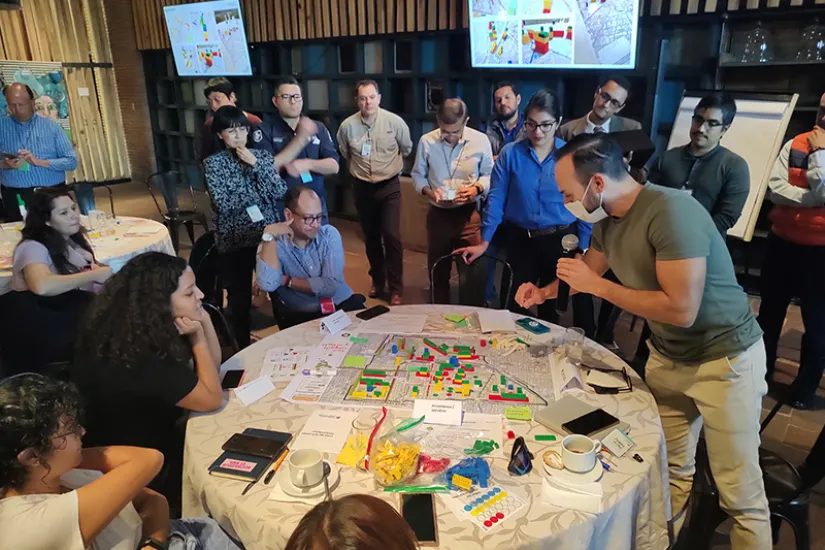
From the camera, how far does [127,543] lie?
1367mm

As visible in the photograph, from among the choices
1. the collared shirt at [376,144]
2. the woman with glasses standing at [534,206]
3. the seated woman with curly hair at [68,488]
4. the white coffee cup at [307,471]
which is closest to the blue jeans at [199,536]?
the seated woman with curly hair at [68,488]

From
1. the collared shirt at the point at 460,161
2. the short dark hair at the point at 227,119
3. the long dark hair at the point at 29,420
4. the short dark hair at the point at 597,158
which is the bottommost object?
the long dark hair at the point at 29,420

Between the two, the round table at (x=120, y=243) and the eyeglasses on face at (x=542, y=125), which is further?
the round table at (x=120, y=243)

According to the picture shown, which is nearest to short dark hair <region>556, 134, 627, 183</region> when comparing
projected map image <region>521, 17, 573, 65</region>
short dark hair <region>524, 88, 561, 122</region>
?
short dark hair <region>524, 88, 561, 122</region>

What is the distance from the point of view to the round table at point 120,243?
3055 mm

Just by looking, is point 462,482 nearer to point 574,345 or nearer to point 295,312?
point 574,345

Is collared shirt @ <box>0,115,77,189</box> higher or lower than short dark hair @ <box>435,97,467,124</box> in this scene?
lower

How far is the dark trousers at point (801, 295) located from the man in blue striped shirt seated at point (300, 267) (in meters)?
2.12

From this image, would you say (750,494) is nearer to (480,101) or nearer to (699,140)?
(699,140)

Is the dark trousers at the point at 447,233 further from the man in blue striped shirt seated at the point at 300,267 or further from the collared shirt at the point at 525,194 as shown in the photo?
the man in blue striped shirt seated at the point at 300,267

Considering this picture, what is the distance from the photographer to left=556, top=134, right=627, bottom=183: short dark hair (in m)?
1.71

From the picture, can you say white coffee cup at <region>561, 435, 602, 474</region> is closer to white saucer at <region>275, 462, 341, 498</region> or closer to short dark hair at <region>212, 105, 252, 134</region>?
white saucer at <region>275, 462, 341, 498</region>

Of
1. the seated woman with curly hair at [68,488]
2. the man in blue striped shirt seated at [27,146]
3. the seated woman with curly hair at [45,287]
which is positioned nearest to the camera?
the seated woman with curly hair at [68,488]

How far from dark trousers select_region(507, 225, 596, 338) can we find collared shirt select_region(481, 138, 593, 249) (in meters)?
0.08
